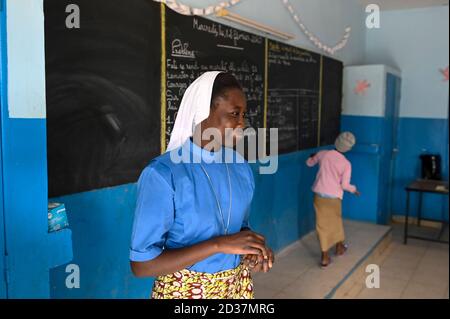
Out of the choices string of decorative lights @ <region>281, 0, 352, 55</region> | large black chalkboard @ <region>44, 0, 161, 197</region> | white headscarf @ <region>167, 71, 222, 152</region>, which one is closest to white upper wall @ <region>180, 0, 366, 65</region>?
string of decorative lights @ <region>281, 0, 352, 55</region>

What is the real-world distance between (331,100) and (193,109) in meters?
4.16

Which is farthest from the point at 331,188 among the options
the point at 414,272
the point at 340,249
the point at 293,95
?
the point at 414,272

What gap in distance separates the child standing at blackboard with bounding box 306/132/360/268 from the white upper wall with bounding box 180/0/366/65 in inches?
43.4

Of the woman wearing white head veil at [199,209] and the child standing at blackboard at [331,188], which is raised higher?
the woman wearing white head veil at [199,209]

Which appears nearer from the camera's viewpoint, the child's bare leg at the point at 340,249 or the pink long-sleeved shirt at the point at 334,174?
the pink long-sleeved shirt at the point at 334,174

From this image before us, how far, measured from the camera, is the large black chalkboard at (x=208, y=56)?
2.46 m

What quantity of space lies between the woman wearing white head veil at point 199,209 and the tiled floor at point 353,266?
1970 millimetres

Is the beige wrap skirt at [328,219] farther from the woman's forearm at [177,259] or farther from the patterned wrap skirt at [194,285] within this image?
the woman's forearm at [177,259]

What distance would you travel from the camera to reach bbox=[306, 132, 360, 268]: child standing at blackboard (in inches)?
150

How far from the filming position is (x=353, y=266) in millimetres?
3746

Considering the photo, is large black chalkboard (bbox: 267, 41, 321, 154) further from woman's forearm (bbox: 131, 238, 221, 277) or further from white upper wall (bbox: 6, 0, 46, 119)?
woman's forearm (bbox: 131, 238, 221, 277)

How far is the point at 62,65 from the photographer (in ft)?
5.97

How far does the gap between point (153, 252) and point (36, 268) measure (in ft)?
1.59

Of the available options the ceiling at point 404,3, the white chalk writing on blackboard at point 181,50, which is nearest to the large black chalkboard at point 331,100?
the ceiling at point 404,3
